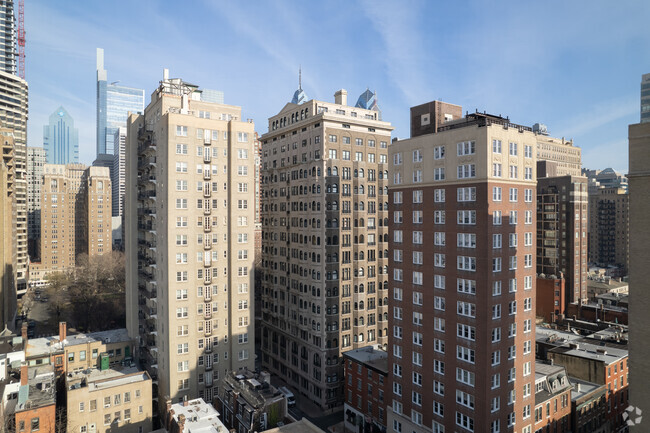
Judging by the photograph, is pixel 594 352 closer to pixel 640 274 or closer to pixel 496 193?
pixel 496 193

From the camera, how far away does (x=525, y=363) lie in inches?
2173

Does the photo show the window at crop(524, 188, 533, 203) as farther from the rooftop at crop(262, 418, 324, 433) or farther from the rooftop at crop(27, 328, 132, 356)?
the rooftop at crop(27, 328, 132, 356)

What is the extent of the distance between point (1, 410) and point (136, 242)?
4191 centimetres

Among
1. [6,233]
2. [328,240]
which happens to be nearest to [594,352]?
[328,240]

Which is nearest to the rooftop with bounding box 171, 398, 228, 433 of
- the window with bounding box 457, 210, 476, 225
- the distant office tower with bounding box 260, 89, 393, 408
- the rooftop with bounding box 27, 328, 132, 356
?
the distant office tower with bounding box 260, 89, 393, 408

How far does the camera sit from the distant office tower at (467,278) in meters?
50.8

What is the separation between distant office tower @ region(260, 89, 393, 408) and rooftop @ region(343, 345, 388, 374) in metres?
7.79

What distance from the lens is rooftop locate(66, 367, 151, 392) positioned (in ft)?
216

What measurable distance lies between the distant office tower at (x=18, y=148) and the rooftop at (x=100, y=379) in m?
110

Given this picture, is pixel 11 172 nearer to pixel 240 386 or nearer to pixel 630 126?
pixel 240 386

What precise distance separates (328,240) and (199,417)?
1595 inches

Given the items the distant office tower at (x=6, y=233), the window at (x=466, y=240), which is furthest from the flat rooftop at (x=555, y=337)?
the distant office tower at (x=6, y=233)

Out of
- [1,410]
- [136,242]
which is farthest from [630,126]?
[136,242]

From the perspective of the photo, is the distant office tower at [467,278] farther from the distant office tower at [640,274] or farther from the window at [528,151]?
the distant office tower at [640,274]
